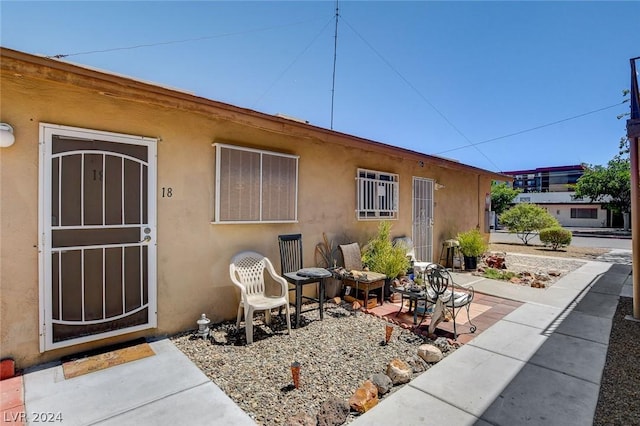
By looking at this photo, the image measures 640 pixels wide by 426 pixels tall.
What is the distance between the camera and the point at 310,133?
5109 mm

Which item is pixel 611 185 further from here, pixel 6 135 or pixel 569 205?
pixel 6 135

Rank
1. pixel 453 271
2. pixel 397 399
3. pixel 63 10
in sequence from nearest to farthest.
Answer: pixel 397 399 < pixel 63 10 < pixel 453 271

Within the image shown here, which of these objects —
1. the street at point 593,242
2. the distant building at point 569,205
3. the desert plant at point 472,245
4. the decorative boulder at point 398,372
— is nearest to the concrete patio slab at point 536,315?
the decorative boulder at point 398,372

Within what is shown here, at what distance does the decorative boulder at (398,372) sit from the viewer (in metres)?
3.13

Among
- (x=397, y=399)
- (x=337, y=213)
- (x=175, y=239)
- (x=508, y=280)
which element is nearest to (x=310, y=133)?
(x=337, y=213)

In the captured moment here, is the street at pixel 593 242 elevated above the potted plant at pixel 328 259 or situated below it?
below

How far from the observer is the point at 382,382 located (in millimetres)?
3006

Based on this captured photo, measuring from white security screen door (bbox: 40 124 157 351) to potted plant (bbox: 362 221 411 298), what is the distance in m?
4.00

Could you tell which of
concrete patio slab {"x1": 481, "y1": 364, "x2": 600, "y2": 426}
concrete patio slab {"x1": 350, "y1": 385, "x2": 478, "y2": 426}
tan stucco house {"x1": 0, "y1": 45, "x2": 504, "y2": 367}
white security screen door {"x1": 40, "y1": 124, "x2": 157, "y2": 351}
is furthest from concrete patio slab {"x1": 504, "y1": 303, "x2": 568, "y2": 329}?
white security screen door {"x1": 40, "y1": 124, "x2": 157, "y2": 351}

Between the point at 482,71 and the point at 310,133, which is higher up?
the point at 482,71

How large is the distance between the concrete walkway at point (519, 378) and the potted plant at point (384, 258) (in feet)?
6.29

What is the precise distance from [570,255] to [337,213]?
12436 mm

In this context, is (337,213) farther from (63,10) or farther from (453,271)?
(63,10)

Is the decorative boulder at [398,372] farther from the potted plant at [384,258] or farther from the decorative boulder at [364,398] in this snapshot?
the potted plant at [384,258]
